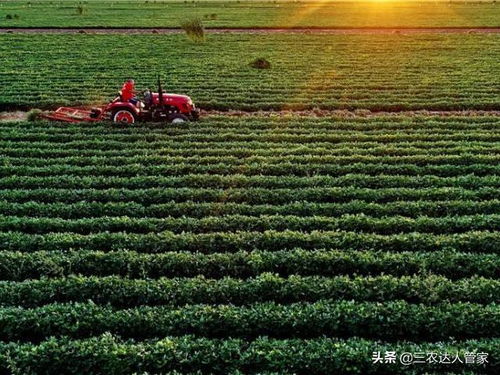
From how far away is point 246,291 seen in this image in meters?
9.23

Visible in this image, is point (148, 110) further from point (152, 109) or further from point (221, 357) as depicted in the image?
point (221, 357)

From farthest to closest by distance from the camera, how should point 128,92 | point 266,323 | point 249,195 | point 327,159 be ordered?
point 128,92 → point 327,159 → point 249,195 → point 266,323


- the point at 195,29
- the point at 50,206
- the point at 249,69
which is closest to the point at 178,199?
the point at 50,206

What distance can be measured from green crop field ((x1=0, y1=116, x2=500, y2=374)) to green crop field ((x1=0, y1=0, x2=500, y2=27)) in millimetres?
40288

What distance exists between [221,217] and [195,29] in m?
32.2

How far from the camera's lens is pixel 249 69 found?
101ft

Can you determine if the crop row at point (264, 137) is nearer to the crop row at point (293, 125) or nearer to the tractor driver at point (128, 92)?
the crop row at point (293, 125)

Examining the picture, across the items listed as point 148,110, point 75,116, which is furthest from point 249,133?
point 75,116

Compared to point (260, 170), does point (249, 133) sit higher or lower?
higher

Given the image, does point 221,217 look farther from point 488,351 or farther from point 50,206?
point 488,351

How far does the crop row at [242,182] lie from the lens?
13742 millimetres

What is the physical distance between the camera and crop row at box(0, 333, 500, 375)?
7609mm

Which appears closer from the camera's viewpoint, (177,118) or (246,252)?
(246,252)

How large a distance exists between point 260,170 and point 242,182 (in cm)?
102
